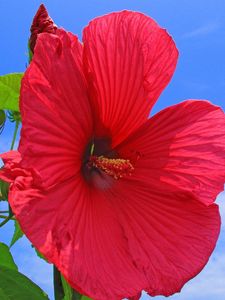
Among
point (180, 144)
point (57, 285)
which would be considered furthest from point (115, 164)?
point (57, 285)

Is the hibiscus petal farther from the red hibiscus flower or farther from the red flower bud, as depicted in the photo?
the red flower bud

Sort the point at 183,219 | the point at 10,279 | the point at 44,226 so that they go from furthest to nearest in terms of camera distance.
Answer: the point at 183,219
the point at 10,279
the point at 44,226

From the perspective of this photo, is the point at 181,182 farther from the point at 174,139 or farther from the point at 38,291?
the point at 38,291

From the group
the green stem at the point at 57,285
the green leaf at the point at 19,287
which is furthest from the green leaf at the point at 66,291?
the green leaf at the point at 19,287

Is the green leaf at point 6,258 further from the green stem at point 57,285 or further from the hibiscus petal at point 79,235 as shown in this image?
the hibiscus petal at point 79,235

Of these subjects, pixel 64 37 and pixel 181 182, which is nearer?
pixel 64 37

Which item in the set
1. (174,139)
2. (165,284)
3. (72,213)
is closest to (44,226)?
(72,213)

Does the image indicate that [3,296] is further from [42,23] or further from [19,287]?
[42,23]
